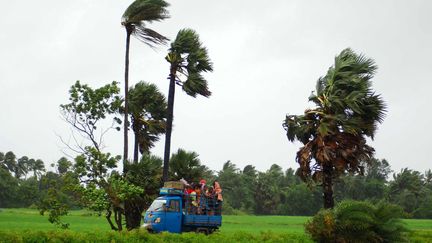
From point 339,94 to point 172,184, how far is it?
26.5ft

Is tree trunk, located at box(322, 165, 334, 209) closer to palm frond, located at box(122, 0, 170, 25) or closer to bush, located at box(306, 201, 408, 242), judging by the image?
bush, located at box(306, 201, 408, 242)

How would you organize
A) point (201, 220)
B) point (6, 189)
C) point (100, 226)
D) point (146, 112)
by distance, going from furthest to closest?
1. point (6, 189)
2. point (100, 226)
3. point (146, 112)
4. point (201, 220)

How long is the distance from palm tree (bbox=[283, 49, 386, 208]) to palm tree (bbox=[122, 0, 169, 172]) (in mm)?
8811

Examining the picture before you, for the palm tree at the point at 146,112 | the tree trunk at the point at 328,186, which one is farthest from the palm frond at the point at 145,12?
the tree trunk at the point at 328,186

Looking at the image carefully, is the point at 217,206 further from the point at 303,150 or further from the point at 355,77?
the point at 355,77

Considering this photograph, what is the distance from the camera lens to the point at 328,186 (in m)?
21.7

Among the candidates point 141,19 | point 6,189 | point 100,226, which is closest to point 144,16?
point 141,19

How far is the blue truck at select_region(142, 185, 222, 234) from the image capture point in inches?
865

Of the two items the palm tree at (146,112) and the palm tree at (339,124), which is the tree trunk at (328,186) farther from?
the palm tree at (146,112)

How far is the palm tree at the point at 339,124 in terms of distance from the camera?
21.7 meters

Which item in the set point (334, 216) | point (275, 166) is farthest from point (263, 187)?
point (334, 216)

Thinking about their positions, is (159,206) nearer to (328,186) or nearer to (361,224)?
(328,186)

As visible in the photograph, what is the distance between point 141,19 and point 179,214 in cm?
1044

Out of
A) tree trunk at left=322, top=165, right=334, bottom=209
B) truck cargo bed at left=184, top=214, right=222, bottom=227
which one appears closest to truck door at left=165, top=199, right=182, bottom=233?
truck cargo bed at left=184, top=214, right=222, bottom=227
